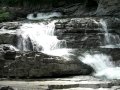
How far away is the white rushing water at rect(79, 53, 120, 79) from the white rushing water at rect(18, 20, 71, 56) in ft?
7.43

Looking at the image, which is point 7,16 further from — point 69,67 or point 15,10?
point 69,67

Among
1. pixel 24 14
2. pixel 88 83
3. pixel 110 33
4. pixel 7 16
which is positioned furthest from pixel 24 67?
pixel 24 14

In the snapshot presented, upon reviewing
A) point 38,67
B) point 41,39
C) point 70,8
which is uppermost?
point 70,8

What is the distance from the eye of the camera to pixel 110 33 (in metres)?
28.6

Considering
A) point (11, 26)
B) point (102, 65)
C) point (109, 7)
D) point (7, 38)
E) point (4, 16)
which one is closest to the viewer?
point (102, 65)

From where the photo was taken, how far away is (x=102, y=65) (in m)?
22.6

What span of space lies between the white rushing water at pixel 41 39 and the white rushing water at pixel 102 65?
2.26 metres

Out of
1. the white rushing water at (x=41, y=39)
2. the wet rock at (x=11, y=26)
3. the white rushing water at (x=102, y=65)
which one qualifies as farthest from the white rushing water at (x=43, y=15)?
the white rushing water at (x=102, y=65)

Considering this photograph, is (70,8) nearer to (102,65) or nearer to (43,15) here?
(43,15)

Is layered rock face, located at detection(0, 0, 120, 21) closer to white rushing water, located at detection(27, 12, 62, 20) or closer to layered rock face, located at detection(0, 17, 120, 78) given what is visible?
white rushing water, located at detection(27, 12, 62, 20)

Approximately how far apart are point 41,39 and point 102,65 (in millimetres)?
6722

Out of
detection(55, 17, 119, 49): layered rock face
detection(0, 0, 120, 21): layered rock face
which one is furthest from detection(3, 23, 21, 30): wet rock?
detection(0, 0, 120, 21): layered rock face

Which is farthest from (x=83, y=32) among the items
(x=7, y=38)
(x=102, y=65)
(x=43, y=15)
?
(x=43, y=15)

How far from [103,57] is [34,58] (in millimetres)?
5307
